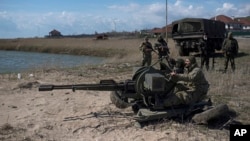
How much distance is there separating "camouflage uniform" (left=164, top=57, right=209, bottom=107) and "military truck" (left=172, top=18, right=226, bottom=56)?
14.0 m

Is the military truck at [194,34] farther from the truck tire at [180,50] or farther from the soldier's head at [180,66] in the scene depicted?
the soldier's head at [180,66]

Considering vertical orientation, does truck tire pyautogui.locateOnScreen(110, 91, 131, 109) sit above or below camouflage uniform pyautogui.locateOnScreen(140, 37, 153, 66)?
below

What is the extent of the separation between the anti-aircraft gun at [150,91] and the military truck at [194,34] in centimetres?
1397

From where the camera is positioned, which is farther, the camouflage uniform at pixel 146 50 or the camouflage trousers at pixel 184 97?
the camouflage uniform at pixel 146 50

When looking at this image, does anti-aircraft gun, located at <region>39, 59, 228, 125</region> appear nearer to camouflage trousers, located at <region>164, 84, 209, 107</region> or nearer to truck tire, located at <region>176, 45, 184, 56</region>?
camouflage trousers, located at <region>164, 84, 209, 107</region>

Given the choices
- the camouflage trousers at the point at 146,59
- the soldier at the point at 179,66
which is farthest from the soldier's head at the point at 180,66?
the camouflage trousers at the point at 146,59

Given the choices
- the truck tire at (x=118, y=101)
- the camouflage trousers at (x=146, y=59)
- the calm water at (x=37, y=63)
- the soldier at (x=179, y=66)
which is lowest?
the calm water at (x=37, y=63)

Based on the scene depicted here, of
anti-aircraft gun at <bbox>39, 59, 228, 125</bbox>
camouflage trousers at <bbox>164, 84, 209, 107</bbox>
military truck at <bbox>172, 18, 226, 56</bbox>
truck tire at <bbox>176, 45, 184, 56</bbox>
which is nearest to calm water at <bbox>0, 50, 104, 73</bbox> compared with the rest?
truck tire at <bbox>176, 45, 184, 56</bbox>

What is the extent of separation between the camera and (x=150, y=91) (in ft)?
24.4

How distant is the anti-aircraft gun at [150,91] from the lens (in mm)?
7238

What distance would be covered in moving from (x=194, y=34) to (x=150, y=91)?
15018 mm

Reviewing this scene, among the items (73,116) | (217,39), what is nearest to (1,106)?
(73,116)

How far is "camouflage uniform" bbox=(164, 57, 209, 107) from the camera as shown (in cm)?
729

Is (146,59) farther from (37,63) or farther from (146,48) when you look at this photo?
(37,63)
